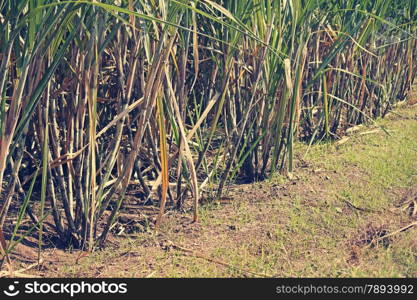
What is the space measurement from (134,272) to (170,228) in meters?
0.30

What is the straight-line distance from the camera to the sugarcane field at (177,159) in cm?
172

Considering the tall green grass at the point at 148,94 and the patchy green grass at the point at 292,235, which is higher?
the tall green grass at the point at 148,94

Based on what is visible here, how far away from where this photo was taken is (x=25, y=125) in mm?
1603

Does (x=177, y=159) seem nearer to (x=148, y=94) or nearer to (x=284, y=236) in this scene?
(x=284, y=236)

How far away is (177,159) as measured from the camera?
7.68 feet

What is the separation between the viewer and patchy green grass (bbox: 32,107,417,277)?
1911mm

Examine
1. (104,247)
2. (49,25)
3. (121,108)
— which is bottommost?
(104,247)

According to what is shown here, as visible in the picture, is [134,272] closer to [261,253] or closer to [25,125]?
[261,253]

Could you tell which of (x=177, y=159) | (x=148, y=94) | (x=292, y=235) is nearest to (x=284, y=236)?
(x=292, y=235)

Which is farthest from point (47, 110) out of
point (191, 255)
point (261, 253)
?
point (261, 253)

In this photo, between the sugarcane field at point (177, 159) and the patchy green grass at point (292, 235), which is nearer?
the sugarcane field at point (177, 159)

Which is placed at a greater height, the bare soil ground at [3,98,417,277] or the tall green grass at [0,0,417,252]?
the tall green grass at [0,0,417,252]

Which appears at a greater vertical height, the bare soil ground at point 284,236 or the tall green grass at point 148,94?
the tall green grass at point 148,94

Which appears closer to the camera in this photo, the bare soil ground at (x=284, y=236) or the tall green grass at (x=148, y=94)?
the tall green grass at (x=148, y=94)
